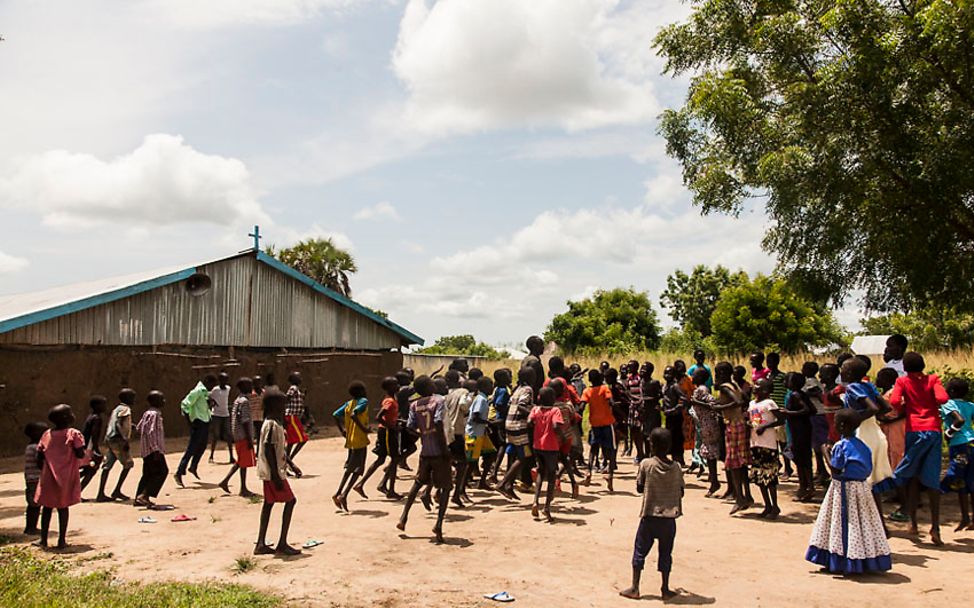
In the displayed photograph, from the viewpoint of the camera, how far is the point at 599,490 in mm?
10578

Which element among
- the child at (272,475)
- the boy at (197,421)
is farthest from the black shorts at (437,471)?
the boy at (197,421)

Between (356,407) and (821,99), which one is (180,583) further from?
(821,99)

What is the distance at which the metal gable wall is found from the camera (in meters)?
15.2

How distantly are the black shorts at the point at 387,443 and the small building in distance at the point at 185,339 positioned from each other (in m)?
8.46

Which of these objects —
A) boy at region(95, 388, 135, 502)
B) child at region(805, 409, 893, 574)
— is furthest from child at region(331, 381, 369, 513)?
child at region(805, 409, 893, 574)

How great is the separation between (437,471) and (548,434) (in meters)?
1.45

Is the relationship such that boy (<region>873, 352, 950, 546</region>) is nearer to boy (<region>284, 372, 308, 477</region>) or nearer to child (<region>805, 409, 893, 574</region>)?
child (<region>805, 409, 893, 574</region>)

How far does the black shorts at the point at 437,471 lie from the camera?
24.8 ft

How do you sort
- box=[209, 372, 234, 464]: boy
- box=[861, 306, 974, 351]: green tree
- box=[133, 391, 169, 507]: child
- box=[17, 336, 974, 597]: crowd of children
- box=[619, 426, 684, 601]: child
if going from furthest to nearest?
1. box=[861, 306, 974, 351]: green tree
2. box=[209, 372, 234, 464]: boy
3. box=[133, 391, 169, 507]: child
4. box=[17, 336, 974, 597]: crowd of children
5. box=[619, 426, 684, 601]: child

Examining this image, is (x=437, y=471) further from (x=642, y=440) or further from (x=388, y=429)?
(x=642, y=440)

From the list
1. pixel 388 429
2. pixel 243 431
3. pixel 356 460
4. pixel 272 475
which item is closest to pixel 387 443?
pixel 388 429

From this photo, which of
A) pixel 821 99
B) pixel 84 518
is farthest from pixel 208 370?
pixel 821 99

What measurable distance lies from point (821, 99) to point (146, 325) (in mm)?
13976

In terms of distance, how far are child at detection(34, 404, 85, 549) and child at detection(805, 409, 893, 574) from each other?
23.2ft
